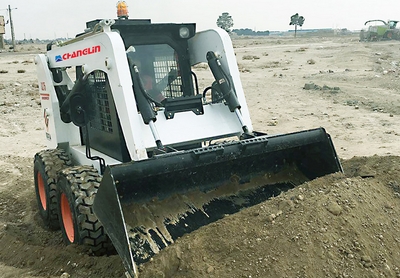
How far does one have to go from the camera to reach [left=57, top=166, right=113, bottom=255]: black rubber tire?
389 cm

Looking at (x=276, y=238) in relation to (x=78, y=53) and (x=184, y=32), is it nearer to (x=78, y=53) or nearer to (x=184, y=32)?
(x=184, y=32)

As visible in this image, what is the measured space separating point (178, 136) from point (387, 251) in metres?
2.17

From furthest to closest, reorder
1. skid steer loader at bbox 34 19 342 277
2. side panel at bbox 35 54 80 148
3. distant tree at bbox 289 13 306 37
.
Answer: distant tree at bbox 289 13 306 37 → side panel at bbox 35 54 80 148 → skid steer loader at bbox 34 19 342 277

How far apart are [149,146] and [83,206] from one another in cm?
81

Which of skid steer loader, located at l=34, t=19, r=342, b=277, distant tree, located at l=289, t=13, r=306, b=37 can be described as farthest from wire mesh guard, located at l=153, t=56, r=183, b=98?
distant tree, located at l=289, t=13, r=306, b=37

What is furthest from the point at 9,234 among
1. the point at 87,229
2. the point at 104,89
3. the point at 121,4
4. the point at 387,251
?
the point at 387,251

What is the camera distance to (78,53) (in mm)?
4891

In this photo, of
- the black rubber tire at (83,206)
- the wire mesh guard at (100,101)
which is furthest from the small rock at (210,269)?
the wire mesh guard at (100,101)

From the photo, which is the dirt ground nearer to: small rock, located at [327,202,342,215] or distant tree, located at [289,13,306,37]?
small rock, located at [327,202,342,215]

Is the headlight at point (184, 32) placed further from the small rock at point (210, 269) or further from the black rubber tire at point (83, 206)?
the small rock at point (210, 269)

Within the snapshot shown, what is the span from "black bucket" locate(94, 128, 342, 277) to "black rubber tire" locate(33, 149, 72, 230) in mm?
1661

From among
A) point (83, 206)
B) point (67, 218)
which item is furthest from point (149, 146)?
point (67, 218)

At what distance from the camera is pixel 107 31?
4.38 meters

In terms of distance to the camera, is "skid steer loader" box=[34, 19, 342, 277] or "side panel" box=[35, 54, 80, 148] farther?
"side panel" box=[35, 54, 80, 148]
